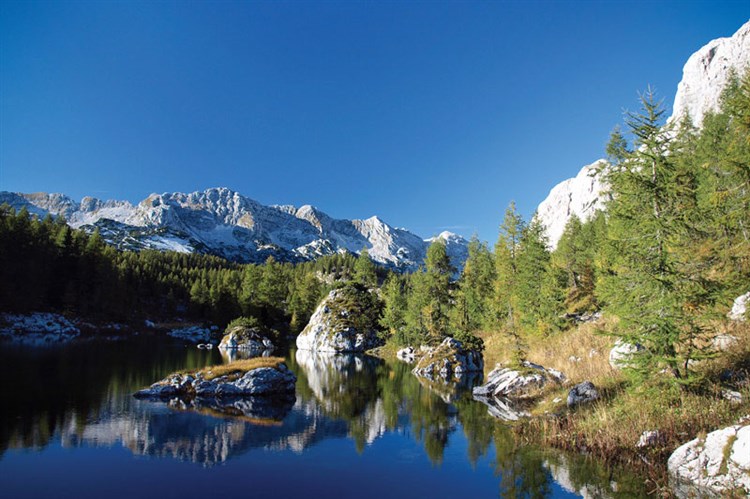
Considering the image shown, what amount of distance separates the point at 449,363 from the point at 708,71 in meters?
188

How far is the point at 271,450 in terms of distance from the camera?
70.9 ft

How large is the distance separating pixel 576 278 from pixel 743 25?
165 meters

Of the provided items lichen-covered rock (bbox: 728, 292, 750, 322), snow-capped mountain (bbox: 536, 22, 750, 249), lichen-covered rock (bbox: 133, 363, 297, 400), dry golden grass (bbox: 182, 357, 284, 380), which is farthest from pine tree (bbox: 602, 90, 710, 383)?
snow-capped mountain (bbox: 536, 22, 750, 249)

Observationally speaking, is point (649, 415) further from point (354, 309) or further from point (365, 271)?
point (365, 271)

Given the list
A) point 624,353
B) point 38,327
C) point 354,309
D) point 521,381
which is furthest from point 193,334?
point 624,353

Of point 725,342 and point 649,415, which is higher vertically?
point 725,342

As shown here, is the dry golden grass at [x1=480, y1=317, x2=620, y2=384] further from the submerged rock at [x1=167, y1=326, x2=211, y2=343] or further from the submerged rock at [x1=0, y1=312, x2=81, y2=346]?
the submerged rock at [x1=167, y1=326, x2=211, y2=343]

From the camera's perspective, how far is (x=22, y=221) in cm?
9938

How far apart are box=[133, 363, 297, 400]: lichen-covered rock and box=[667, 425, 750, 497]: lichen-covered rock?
102ft

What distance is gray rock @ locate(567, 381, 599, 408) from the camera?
23.2m

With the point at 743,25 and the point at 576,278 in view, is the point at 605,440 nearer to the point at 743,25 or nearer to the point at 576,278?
the point at 576,278

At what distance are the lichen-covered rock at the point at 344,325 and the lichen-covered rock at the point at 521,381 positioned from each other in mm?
53562

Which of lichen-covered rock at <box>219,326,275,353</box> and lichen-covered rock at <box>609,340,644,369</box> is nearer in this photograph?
lichen-covered rock at <box>609,340,644,369</box>

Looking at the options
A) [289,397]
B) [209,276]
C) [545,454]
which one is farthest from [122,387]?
[209,276]
